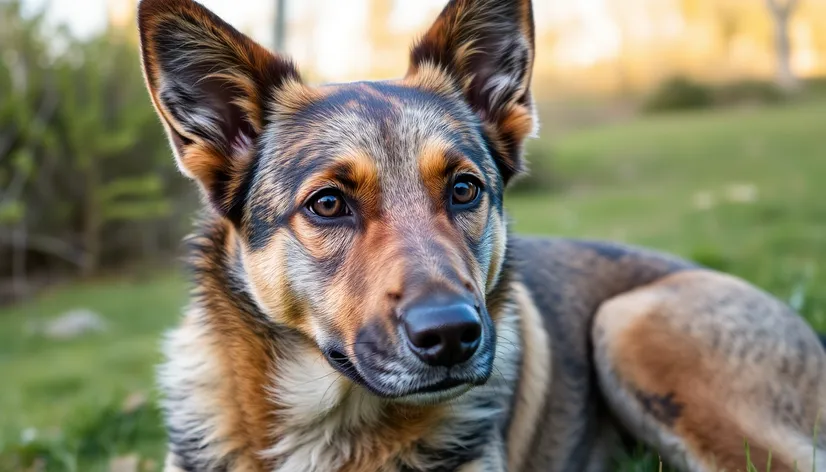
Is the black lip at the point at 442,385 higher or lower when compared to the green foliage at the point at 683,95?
higher

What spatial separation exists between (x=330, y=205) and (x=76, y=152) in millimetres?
12857

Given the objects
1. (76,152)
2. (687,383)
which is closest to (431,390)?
(687,383)

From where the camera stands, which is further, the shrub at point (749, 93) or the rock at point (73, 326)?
the shrub at point (749, 93)

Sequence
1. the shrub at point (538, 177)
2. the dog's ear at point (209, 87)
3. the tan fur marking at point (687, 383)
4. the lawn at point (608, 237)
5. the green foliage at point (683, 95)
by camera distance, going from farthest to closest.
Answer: the green foliage at point (683, 95) < the shrub at point (538, 177) < the lawn at point (608, 237) < the tan fur marking at point (687, 383) < the dog's ear at point (209, 87)

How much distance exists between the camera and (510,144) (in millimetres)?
3631

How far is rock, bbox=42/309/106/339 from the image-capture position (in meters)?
11.1

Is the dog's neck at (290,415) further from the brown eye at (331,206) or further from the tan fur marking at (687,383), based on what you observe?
the tan fur marking at (687,383)

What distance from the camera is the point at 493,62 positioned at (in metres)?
3.66

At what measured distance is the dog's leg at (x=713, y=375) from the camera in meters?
3.46

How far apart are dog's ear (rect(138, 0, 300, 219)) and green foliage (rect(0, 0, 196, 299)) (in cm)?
1069

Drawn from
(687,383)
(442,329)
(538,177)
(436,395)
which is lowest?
(538,177)

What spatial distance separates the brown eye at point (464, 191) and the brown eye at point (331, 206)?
0.45m

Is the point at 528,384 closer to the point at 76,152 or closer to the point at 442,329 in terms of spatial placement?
the point at 442,329

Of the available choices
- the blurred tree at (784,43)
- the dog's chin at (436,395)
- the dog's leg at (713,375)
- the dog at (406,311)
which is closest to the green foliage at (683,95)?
the blurred tree at (784,43)
